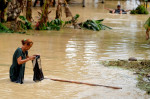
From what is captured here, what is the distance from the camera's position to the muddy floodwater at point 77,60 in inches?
277

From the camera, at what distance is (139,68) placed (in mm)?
8898

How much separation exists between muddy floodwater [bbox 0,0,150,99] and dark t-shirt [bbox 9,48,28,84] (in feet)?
0.41

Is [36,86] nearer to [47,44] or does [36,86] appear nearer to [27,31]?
[47,44]

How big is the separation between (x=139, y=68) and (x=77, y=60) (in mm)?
1791

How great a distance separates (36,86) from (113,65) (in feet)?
8.49

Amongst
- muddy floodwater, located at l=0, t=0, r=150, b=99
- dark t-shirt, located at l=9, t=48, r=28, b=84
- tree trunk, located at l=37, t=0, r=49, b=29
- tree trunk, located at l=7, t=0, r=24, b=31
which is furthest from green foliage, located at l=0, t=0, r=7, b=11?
dark t-shirt, located at l=9, t=48, r=28, b=84

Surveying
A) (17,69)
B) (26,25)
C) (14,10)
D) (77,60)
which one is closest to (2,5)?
(14,10)

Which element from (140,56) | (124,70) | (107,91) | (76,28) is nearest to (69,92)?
(107,91)

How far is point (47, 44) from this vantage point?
481 inches

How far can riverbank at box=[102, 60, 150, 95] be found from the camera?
7.61 m

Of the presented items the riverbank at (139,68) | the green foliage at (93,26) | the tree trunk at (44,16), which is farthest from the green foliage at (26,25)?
the riverbank at (139,68)

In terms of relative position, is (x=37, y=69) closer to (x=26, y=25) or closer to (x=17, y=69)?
(x=17, y=69)

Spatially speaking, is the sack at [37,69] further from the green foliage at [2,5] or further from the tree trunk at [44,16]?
the green foliage at [2,5]

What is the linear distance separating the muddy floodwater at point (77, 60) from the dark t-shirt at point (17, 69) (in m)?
0.12
